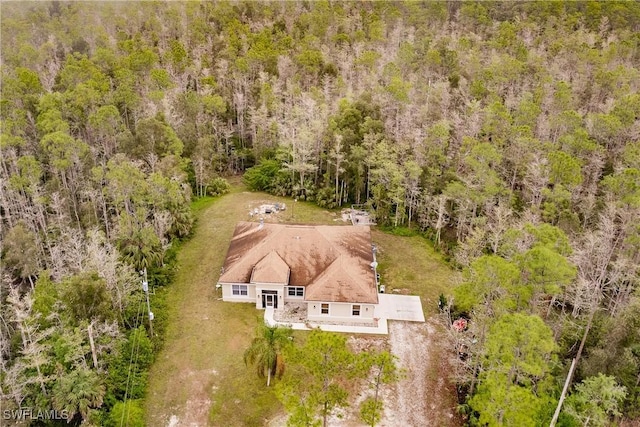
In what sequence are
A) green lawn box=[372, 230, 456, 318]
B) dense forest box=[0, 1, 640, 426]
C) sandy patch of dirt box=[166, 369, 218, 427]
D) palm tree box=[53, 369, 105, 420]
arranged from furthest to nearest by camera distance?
green lawn box=[372, 230, 456, 318]
sandy patch of dirt box=[166, 369, 218, 427]
dense forest box=[0, 1, 640, 426]
palm tree box=[53, 369, 105, 420]

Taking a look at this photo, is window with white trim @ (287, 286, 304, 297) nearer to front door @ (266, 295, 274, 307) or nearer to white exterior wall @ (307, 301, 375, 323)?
front door @ (266, 295, 274, 307)

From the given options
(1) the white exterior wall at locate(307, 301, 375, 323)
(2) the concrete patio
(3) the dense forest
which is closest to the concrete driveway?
(2) the concrete patio

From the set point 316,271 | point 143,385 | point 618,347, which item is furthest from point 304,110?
point 618,347

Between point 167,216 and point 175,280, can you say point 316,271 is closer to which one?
point 175,280

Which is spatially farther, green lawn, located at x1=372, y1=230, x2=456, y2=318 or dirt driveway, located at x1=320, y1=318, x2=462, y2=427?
green lawn, located at x1=372, y1=230, x2=456, y2=318

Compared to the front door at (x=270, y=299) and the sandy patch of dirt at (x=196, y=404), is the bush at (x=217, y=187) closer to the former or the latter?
the front door at (x=270, y=299)

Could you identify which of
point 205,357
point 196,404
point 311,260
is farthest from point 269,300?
point 196,404

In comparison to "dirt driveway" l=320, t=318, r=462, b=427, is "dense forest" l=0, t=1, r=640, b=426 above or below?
above
